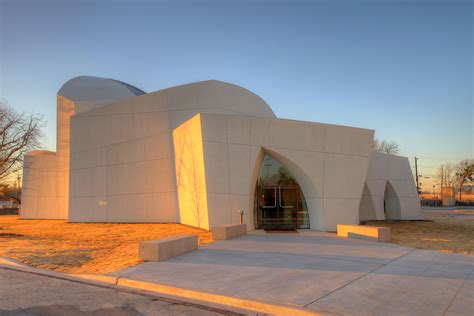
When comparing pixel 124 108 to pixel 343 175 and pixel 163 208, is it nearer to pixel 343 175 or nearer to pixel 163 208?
pixel 163 208

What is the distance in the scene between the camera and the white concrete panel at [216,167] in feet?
53.7

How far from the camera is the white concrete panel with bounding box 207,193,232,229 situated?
1631 centimetres

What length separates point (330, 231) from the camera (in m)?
16.8

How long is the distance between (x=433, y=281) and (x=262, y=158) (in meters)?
10.9

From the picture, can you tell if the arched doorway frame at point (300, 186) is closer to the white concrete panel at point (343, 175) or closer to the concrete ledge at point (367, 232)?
the white concrete panel at point (343, 175)

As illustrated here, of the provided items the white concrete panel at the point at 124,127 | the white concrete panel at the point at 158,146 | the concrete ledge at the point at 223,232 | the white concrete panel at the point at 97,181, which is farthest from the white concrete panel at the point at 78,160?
the concrete ledge at the point at 223,232

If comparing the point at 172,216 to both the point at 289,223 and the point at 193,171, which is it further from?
the point at 289,223

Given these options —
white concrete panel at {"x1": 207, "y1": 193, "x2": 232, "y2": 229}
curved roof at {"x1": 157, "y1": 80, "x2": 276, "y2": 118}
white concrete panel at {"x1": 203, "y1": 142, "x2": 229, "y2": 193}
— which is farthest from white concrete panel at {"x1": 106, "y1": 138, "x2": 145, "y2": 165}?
white concrete panel at {"x1": 207, "y1": 193, "x2": 232, "y2": 229}

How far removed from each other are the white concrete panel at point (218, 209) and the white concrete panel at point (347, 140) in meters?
5.66

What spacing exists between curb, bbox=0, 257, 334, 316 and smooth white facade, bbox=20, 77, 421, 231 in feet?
28.3

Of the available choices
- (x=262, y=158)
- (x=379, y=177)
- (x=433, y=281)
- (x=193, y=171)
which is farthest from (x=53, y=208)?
(x=433, y=281)

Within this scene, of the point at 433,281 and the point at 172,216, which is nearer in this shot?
the point at 433,281

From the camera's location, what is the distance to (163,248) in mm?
9664

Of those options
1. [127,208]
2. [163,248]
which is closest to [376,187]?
[127,208]
